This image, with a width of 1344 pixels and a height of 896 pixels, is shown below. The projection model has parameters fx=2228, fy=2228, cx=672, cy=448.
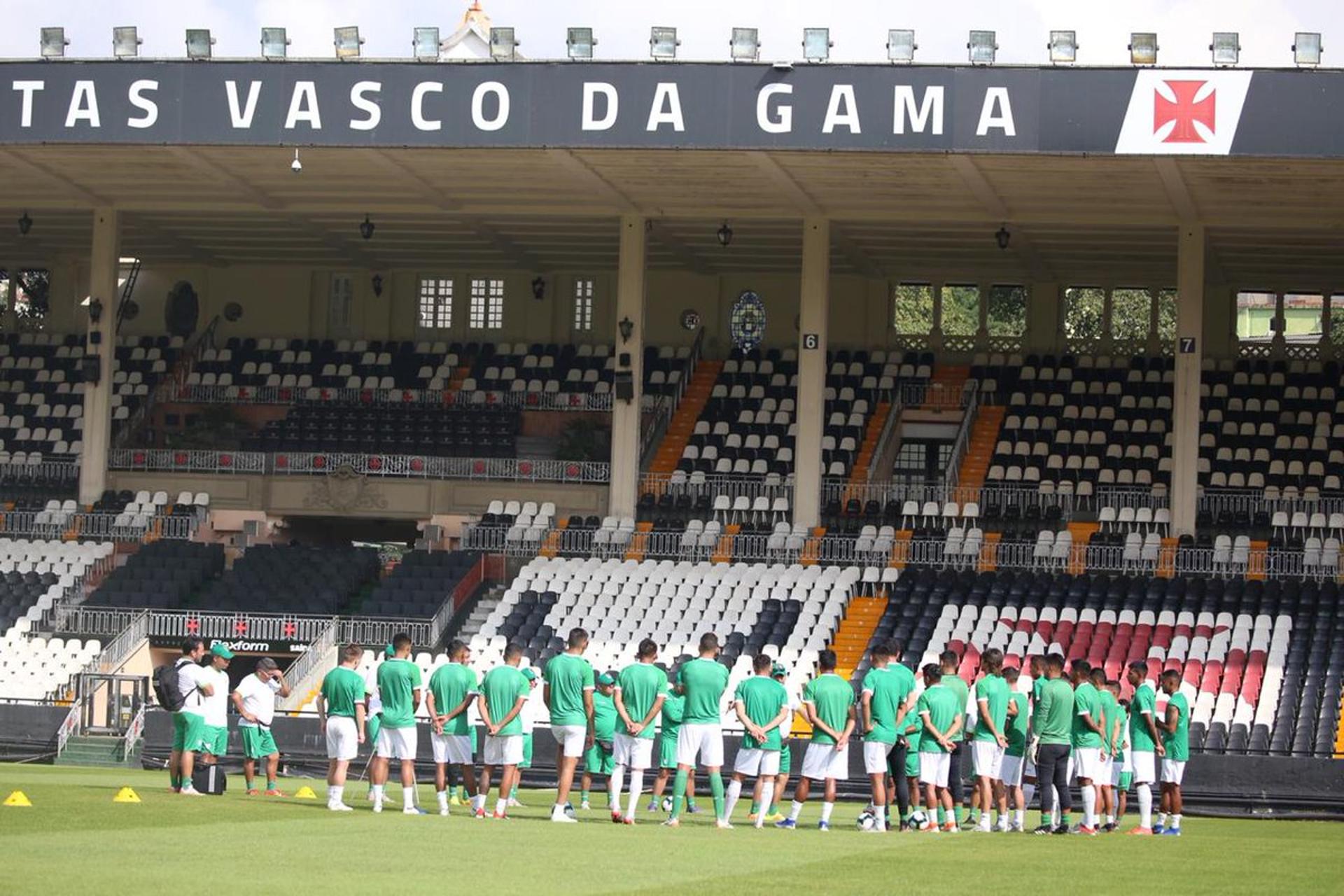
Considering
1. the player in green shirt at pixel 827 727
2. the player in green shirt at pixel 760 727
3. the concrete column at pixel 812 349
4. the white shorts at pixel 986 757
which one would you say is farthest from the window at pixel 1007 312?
the player in green shirt at pixel 760 727

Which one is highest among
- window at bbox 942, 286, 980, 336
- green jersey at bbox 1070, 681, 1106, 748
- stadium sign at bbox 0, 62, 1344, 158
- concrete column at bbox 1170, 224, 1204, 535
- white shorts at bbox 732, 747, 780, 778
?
stadium sign at bbox 0, 62, 1344, 158

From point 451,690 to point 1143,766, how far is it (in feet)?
20.2

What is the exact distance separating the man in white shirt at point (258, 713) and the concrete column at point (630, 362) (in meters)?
17.8

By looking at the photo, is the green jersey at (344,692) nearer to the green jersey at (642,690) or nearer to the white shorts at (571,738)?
the white shorts at (571,738)

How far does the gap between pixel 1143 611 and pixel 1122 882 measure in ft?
62.7

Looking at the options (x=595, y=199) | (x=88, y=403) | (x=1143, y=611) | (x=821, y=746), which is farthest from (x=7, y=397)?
(x=821, y=746)

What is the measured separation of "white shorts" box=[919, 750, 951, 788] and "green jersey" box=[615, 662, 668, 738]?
2269mm

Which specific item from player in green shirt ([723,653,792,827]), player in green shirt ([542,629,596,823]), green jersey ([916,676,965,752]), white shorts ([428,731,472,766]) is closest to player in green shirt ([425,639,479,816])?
white shorts ([428,731,472,766])

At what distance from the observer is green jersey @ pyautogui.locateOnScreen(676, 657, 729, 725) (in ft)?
58.6

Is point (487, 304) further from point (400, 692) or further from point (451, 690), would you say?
point (400, 692)

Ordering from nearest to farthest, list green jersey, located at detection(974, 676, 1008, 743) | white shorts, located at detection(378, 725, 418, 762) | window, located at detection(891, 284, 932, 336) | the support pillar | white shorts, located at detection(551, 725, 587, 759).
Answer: white shorts, located at detection(551, 725, 587, 759)
white shorts, located at detection(378, 725, 418, 762)
green jersey, located at detection(974, 676, 1008, 743)
the support pillar
window, located at detection(891, 284, 932, 336)

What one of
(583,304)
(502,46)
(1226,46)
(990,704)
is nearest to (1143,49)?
(1226,46)

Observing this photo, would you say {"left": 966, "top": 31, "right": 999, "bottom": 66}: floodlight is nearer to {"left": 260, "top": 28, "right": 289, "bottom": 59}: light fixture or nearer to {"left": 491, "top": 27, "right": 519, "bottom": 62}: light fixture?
{"left": 491, "top": 27, "right": 519, "bottom": 62}: light fixture

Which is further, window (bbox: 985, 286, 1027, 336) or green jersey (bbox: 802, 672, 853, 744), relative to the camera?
window (bbox: 985, 286, 1027, 336)
